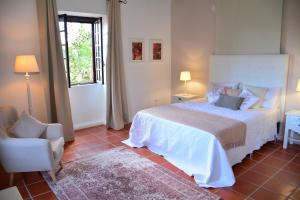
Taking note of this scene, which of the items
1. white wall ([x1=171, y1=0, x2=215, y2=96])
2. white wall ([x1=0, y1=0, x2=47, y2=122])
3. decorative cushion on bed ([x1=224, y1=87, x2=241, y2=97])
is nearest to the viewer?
white wall ([x1=0, y1=0, x2=47, y2=122])

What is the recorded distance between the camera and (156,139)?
3.82 metres

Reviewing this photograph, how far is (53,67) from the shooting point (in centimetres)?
410

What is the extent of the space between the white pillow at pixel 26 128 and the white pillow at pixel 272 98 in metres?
3.61

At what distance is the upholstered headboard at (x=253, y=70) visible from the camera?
4207 millimetres

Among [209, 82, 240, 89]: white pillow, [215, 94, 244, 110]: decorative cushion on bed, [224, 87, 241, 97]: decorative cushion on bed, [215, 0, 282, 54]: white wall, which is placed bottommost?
[215, 94, 244, 110]: decorative cushion on bed

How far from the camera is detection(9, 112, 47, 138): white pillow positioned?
3104mm

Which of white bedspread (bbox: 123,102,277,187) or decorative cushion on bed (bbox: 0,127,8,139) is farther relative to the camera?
white bedspread (bbox: 123,102,277,187)

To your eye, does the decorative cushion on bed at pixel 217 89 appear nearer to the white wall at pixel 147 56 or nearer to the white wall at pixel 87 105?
the white wall at pixel 147 56

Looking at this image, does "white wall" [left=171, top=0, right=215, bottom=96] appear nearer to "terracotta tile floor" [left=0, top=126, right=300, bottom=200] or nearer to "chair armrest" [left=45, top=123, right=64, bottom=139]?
"terracotta tile floor" [left=0, top=126, right=300, bottom=200]

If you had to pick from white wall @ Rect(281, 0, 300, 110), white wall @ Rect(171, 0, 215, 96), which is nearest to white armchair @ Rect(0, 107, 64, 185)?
white wall @ Rect(171, 0, 215, 96)

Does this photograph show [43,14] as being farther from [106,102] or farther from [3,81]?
[106,102]

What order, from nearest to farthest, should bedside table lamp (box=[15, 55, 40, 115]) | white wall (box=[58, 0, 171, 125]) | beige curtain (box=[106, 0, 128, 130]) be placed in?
bedside table lamp (box=[15, 55, 40, 115]) < beige curtain (box=[106, 0, 128, 130]) < white wall (box=[58, 0, 171, 125])

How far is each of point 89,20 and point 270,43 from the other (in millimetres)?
3596

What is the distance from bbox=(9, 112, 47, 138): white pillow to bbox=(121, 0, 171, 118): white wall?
8.19 feet
